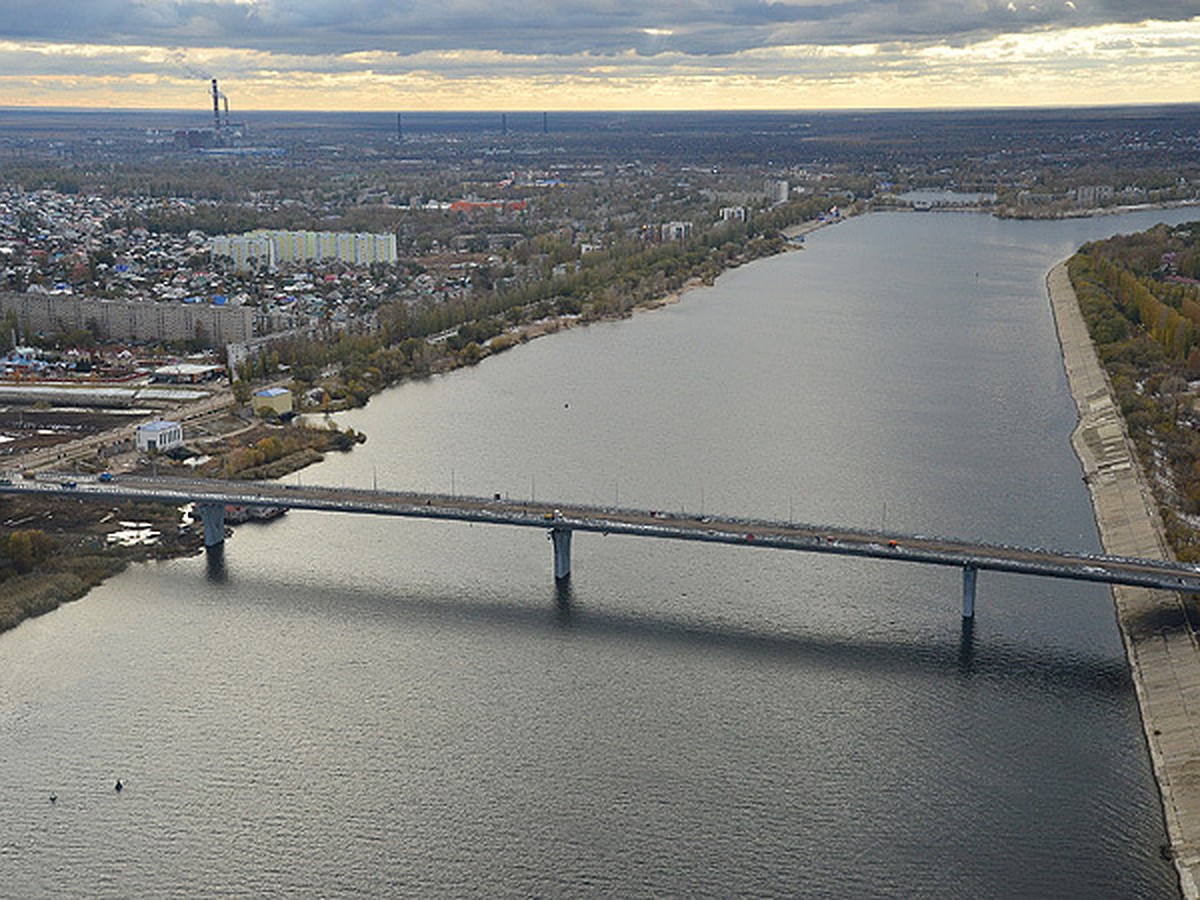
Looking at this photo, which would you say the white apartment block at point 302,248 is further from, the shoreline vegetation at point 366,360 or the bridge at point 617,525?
the bridge at point 617,525


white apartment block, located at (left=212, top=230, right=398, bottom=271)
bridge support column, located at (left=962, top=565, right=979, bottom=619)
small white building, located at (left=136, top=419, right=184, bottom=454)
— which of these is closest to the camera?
bridge support column, located at (left=962, top=565, right=979, bottom=619)

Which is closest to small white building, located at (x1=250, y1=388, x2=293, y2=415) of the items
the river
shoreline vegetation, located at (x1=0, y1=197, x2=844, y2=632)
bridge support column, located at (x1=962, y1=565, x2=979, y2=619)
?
shoreline vegetation, located at (x1=0, y1=197, x2=844, y2=632)

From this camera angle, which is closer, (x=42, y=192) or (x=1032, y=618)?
(x=1032, y=618)

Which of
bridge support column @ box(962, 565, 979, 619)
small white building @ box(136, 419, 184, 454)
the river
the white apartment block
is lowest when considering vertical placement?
the river

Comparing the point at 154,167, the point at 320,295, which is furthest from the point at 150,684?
the point at 154,167

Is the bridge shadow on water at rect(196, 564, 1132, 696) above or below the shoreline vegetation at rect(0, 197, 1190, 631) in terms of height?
below

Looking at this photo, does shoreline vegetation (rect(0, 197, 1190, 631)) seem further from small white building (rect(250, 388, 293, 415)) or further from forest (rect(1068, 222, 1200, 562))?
forest (rect(1068, 222, 1200, 562))

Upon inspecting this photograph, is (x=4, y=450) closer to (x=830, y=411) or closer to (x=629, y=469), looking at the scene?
(x=629, y=469)
